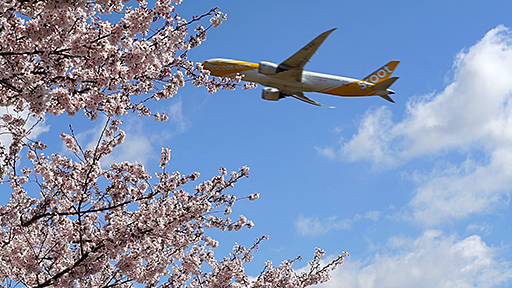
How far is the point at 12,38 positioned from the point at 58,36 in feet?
2.23

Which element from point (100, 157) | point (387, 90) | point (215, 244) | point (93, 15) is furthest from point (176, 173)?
point (387, 90)

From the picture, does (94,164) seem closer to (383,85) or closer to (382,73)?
(383,85)

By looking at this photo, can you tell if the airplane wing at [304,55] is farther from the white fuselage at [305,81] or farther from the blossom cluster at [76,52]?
the blossom cluster at [76,52]

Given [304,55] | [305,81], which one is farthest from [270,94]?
[304,55]

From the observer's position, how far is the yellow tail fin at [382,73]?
34888mm

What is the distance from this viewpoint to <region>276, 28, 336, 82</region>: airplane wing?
70.2ft

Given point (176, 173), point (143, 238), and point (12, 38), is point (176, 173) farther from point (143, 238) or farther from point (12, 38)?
point (12, 38)

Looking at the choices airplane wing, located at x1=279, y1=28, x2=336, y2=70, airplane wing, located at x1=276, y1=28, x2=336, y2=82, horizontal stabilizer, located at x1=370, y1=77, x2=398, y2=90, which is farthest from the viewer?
horizontal stabilizer, located at x1=370, y1=77, x2=398, y2=90

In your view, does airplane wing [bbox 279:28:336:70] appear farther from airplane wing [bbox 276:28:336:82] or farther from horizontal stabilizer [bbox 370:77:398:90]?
horizontal stabilizer [bbox 370:77:398:90]

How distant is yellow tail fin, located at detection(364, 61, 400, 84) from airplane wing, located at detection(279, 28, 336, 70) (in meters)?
11.2

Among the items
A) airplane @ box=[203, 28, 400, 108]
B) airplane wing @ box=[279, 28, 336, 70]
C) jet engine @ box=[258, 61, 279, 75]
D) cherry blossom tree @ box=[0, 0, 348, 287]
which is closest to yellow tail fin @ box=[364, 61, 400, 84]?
airplane @ box=[203, 28, 400, 108]

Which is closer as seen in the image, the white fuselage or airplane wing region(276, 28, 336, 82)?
airplane wing region(276, 28, 336, 82)

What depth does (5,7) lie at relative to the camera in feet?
17.0

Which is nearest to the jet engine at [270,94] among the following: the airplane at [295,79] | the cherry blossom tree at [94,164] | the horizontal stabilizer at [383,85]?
the airplane at [295,79]
